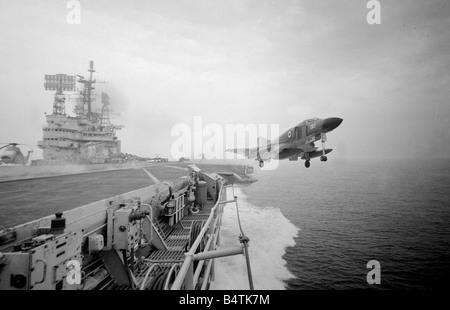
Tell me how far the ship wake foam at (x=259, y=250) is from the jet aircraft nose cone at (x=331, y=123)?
1171 cm

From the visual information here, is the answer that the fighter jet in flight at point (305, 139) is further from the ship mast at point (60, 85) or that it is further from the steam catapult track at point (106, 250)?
the ship mast at point (60, 85)

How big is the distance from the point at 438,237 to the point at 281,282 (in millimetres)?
26328

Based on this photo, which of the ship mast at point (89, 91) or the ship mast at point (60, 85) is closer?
the ship mast at point (60, 85)

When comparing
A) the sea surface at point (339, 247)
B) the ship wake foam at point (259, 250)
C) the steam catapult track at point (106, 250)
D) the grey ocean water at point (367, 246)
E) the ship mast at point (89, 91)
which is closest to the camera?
the steam catapult track at point (106, 250)

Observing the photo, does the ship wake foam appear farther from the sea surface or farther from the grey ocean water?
the grey ocean water

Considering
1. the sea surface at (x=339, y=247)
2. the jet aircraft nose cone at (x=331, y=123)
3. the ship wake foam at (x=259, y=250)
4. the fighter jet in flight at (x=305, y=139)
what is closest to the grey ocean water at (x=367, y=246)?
the sea surface at (x=339, y=247)

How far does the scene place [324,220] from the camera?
111 ft

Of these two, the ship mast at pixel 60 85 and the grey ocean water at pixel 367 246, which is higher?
the ship mast at pixel 60 85

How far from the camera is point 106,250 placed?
19.9 feet

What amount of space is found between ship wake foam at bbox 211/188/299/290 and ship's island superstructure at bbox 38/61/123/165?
117ft

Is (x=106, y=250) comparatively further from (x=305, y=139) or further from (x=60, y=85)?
(x=60, y=85)

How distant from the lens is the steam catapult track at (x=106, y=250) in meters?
3.38
